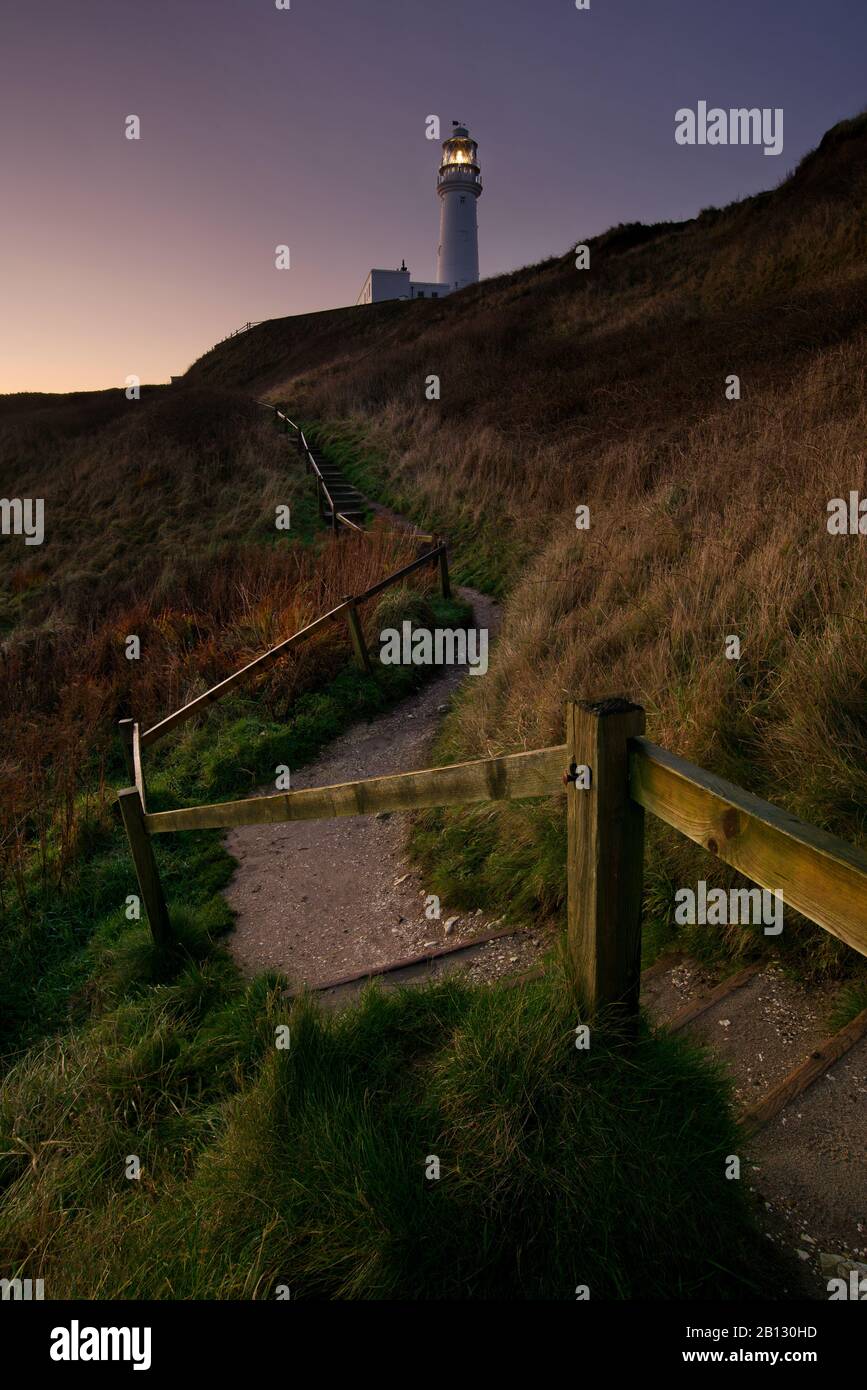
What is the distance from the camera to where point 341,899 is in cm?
524

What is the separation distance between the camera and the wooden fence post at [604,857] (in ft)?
6.31

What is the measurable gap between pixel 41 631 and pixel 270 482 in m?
7.53

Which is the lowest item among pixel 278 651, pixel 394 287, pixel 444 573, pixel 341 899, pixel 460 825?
pixel 341 899

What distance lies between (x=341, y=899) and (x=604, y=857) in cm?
358

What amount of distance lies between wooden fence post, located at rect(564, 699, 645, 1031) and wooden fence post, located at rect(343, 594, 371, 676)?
667cm

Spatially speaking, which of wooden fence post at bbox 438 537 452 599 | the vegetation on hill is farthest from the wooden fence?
wooden fence post at bbox 438 537 452 599

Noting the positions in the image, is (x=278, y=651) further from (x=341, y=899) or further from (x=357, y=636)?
(x=341, y=899)

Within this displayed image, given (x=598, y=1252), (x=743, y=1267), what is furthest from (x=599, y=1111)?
(x=743, y=1267)

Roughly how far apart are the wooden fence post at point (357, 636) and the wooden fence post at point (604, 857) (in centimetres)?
667

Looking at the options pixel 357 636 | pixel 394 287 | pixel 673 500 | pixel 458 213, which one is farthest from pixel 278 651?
pixel 458 213

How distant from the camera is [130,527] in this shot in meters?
17.4
